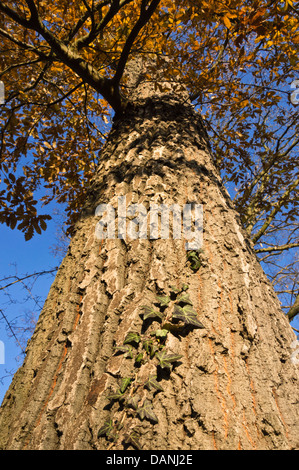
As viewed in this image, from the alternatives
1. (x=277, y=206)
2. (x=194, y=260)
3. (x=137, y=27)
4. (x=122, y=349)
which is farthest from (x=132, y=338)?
(x=277, y=206)

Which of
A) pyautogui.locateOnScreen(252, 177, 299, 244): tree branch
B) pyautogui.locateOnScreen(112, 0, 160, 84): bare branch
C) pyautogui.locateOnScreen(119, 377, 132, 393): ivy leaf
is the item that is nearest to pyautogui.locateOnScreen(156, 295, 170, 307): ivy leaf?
pyautogui.locateOnScreen(119, 377, 132, 393): ivy leaf

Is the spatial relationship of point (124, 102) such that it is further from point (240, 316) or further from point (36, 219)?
point (240, 316)

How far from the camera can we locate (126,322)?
4.11 ft

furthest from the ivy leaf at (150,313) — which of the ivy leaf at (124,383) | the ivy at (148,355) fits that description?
the ivy leaf at (124,383)

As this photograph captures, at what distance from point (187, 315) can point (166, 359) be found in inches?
8.9

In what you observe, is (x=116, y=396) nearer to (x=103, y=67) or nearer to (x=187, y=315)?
(x=187, y=315)

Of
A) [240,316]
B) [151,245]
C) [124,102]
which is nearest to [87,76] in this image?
[124,102]

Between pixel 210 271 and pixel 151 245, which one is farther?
pixel 151 245

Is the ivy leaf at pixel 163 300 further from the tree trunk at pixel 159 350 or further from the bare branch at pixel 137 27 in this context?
the bare branch at pixel 137 27

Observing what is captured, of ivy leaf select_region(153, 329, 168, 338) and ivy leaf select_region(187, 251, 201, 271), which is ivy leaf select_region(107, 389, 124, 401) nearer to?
ivy leaf select_region(153, 329, 168, 338)

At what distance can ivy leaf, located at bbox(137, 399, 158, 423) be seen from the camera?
944 mm

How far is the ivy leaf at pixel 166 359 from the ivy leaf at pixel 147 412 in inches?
5.6
